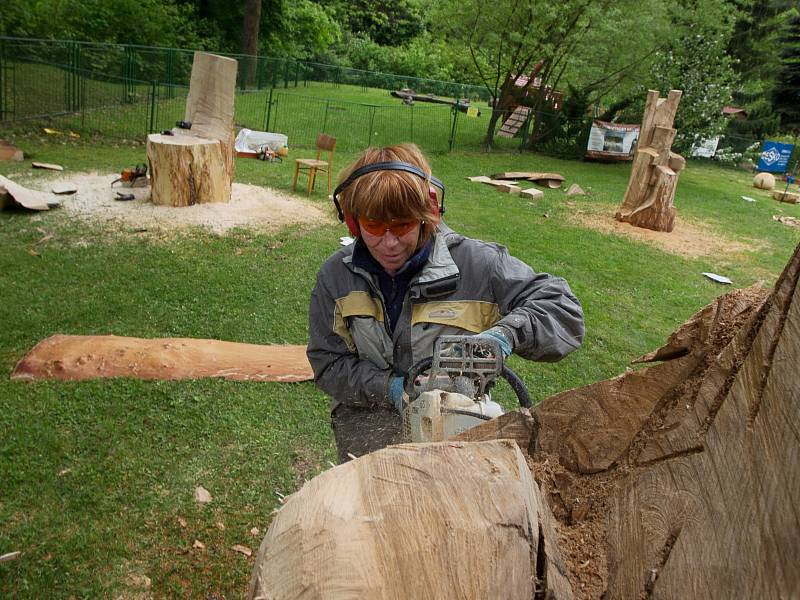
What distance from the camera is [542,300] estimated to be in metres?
1.90

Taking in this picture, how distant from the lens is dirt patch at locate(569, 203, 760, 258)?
8.45 m

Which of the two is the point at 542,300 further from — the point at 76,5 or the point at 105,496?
the point at 76,5

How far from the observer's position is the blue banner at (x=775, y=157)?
19062 mm

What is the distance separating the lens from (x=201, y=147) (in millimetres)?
6977

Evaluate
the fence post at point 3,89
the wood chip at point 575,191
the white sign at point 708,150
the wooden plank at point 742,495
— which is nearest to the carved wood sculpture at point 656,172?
the wood chip at point 575,191

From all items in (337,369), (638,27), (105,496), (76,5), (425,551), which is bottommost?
(105,496)

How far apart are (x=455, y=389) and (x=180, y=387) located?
261cm

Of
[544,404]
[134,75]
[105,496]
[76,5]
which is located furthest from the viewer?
[76,5]

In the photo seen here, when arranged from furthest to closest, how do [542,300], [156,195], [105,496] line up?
[156,195] < [105,496] < [542,300]

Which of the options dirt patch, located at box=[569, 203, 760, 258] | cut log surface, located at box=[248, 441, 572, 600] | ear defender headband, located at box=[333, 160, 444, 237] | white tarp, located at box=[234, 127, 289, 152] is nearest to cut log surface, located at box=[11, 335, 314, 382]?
ear defender headband, located at box=[333, 160, 444, 237]

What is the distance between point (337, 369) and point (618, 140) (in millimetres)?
16374

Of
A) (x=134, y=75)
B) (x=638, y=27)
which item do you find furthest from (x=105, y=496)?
(x=638, y=27)

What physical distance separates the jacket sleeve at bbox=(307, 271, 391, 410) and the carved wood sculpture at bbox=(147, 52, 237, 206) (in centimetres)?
543

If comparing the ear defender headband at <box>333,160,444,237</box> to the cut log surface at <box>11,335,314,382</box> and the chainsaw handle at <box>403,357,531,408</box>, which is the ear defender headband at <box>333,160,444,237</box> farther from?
the cut log surface at <box>11,335,314,382</box>
